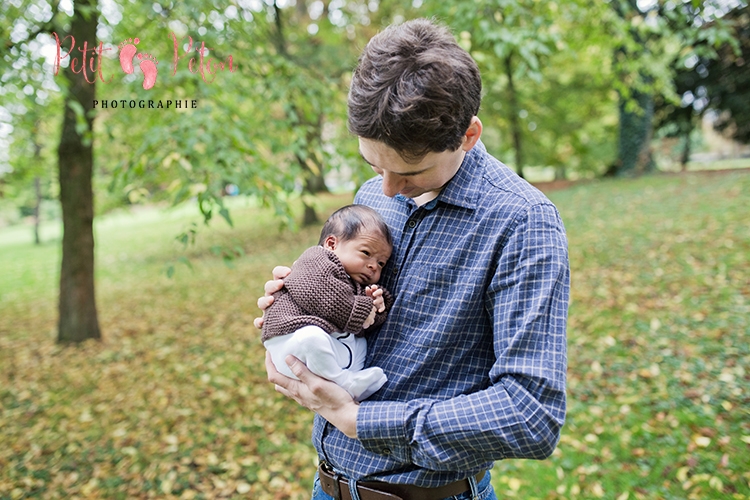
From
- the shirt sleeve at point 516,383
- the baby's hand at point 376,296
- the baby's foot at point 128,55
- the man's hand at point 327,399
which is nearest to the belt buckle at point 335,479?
the man's hand at point 327,399

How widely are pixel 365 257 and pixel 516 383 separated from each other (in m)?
0.63

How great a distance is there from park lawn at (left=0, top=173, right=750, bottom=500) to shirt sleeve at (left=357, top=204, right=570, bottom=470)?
9.31 feet

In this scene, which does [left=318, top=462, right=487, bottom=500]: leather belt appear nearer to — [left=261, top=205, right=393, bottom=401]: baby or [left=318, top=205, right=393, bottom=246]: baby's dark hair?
[left=261, top=205, right=393, bottom=401]: baby

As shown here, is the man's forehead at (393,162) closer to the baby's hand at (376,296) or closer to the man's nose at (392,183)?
the man's nose at (392,183)

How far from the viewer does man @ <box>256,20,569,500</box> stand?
1221mm

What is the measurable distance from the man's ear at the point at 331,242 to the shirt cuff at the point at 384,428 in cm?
56

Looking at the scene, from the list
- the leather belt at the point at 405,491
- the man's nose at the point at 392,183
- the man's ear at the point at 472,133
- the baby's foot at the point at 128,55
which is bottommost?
the leather belt at the point at 405,491

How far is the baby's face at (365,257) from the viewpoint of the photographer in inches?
64.6

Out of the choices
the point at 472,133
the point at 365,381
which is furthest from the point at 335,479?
the point at 472,133

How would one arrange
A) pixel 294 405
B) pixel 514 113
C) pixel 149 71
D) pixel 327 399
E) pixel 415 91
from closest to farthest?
pixel 415 91 < pixel 327 399 < pixel 149 71 < pixel 294 405 < pixel 514 113

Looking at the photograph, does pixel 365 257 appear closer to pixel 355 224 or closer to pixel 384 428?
pixel 355 224

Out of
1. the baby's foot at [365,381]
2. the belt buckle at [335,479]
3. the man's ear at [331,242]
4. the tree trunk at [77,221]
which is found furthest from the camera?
the tree trunk at [77,221]

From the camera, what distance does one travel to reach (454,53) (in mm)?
1257

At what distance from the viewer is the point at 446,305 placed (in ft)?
4.58
